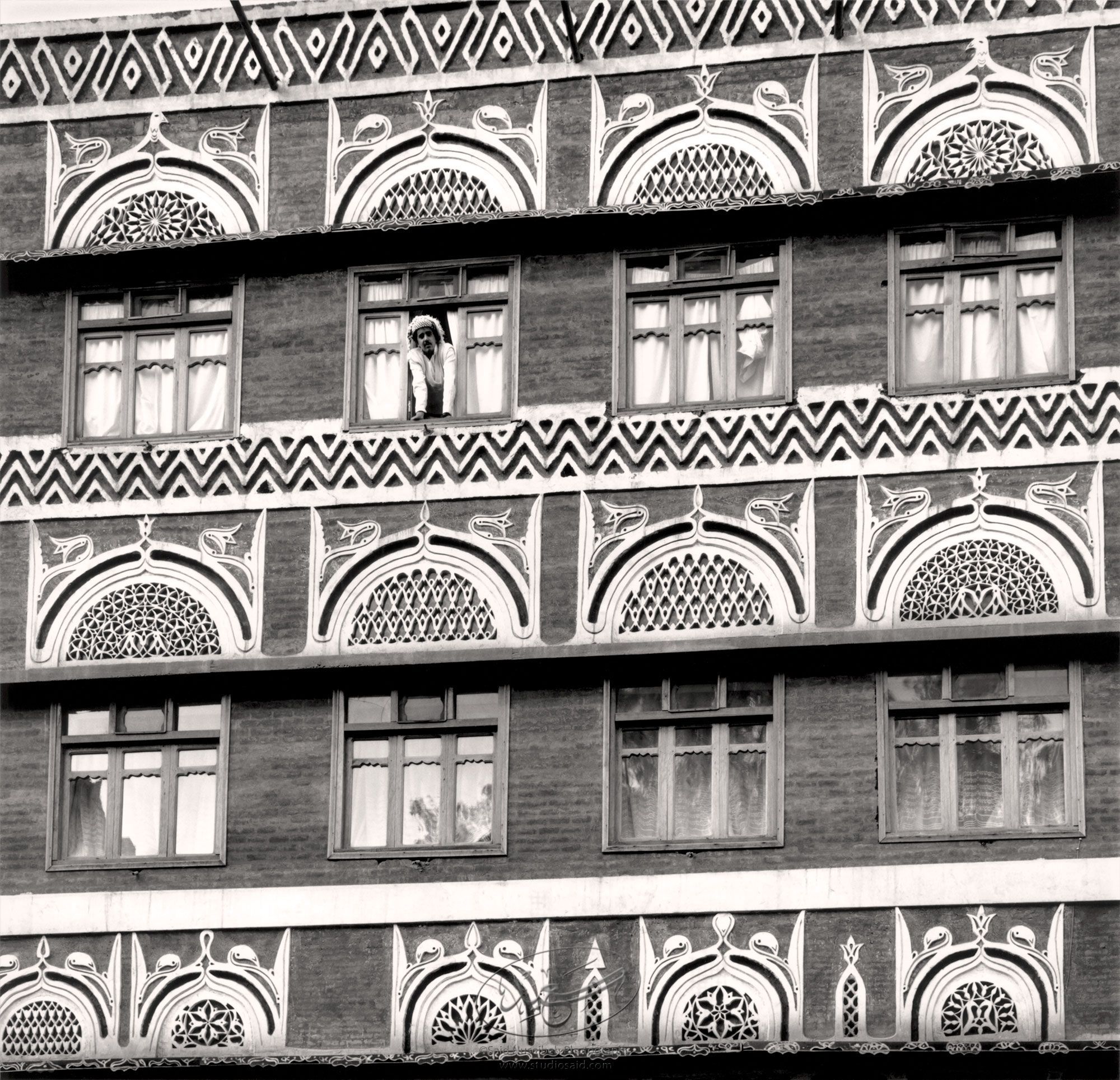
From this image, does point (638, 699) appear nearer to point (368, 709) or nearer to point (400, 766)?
point (400, 766)

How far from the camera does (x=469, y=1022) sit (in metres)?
25.1

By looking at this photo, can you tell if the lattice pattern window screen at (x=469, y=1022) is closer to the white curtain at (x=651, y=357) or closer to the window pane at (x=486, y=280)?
the white curtain at (x=651, y=357)

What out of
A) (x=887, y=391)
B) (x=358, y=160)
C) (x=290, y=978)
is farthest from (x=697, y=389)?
(x=290, y=978)

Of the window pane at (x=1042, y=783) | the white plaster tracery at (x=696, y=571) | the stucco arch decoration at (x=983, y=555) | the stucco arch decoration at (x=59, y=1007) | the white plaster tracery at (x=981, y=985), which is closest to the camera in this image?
the white plaster tracery at (x=981, y=985)

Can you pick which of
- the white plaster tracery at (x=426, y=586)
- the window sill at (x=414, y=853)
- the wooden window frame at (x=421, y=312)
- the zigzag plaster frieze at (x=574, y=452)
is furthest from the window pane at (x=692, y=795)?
the wooden window frame at (x=421, y=312)

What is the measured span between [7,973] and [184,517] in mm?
3877

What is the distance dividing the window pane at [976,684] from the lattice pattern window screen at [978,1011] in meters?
2.26

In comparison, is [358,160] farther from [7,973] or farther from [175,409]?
[7,973]

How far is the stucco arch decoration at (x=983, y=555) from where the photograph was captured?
25062mm

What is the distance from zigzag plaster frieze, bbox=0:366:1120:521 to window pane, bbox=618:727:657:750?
192 cm

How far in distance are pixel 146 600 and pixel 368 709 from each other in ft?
6.78

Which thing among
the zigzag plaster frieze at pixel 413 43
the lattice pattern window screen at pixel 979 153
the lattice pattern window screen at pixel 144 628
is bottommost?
the lattice pattern window screen at pixel 144 628

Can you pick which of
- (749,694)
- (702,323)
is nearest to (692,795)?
(749,694)

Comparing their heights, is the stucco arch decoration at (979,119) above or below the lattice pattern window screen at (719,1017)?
above
